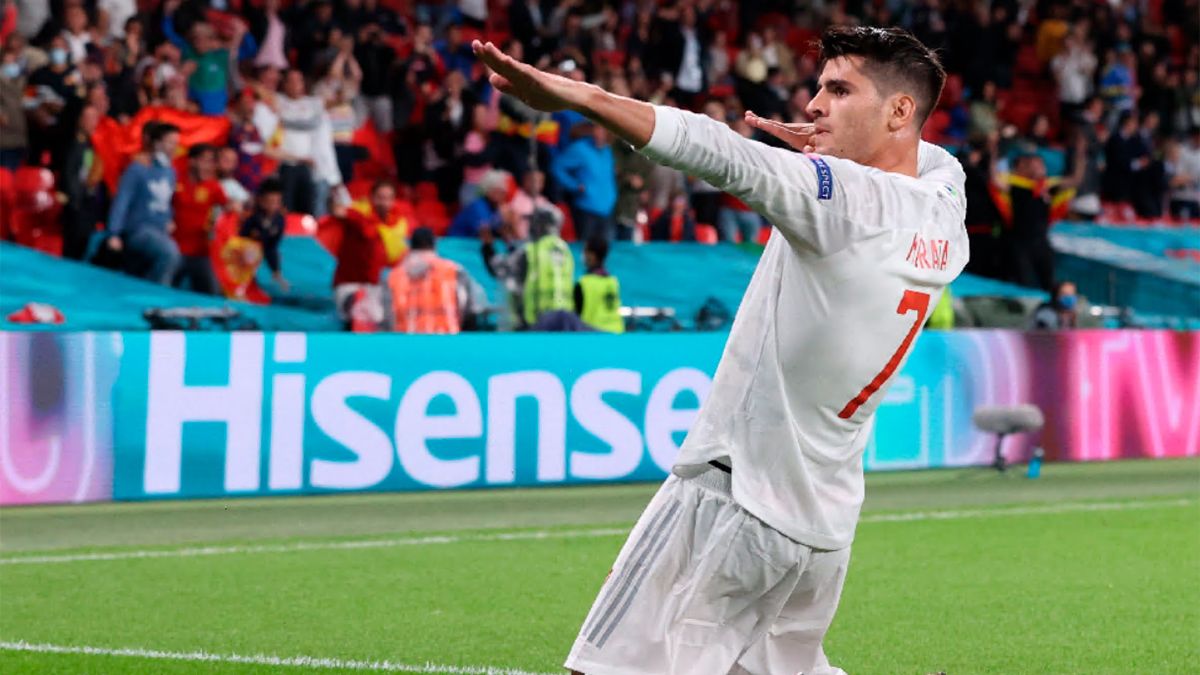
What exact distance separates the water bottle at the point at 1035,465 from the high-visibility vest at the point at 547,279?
3795 mm

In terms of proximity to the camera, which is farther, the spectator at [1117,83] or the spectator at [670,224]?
the spectator at [1117,83]

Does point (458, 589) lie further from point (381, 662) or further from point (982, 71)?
point (982, 71)

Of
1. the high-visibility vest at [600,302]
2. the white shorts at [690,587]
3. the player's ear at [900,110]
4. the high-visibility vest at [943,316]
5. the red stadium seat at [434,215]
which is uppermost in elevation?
the player's ear at [900,110]

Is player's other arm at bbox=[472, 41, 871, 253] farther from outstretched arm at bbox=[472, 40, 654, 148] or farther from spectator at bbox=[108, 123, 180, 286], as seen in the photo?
spectator at bbox=[108, 123, 180, 286]

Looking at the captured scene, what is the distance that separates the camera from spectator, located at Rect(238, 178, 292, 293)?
608 inches

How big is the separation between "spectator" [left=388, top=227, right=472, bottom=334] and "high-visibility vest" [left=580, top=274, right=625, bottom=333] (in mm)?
1115

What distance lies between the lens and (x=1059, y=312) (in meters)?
17.7

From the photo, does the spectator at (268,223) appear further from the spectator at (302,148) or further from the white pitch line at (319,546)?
the white pitch line at (319,546)

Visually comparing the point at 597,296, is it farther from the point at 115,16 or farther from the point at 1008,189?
the point at 1008,189

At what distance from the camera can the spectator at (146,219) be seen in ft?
48.4

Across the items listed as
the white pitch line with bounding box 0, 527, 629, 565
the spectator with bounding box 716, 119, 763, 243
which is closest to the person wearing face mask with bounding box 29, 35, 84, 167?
the white pitch line with bounding box 0, 527, 629, 565

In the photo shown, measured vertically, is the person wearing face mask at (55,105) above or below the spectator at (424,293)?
above

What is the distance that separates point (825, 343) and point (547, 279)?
11567 millimetres

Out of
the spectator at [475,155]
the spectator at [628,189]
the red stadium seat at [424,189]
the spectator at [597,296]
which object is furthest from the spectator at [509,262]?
the spectator at [628,189]
